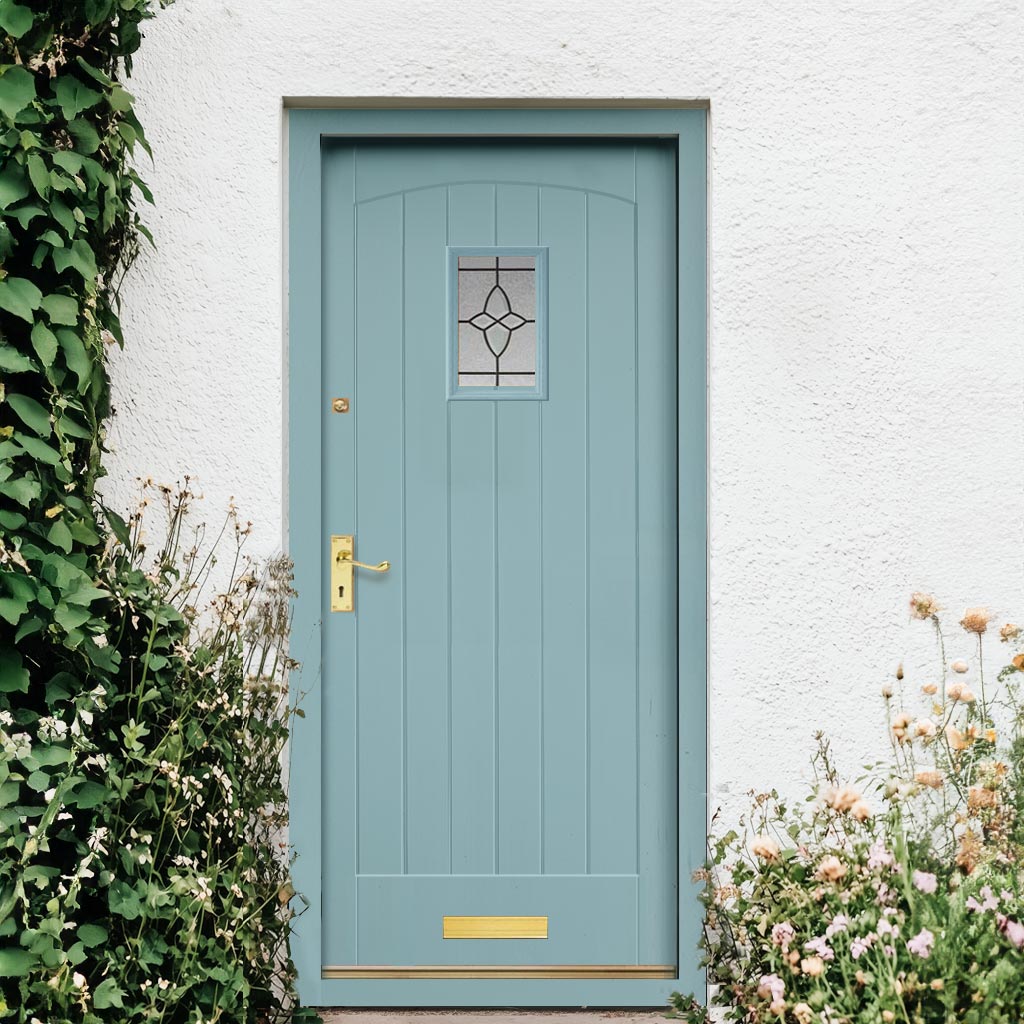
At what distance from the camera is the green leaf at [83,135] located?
2645mm

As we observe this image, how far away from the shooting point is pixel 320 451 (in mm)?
3148

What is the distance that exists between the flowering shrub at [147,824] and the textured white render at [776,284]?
1.50 ft

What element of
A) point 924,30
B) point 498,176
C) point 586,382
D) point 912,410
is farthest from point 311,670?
point 924,30

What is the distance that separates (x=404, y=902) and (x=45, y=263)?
6.52ft

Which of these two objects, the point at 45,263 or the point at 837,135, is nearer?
the point at 45,263

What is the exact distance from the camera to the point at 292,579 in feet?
10.2

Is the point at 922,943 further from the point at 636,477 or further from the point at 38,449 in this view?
the point at 38,449

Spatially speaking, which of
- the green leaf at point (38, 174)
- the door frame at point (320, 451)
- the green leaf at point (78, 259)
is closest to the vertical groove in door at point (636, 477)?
the door frame at point (320, 451)

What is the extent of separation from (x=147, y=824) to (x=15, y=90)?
1761mm

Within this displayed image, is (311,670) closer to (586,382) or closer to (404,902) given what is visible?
(404,902)

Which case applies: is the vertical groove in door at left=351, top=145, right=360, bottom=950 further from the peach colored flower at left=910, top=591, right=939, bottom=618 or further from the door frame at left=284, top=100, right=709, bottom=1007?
the peach colored flower at left=910, top=591, right=939, bottom=618

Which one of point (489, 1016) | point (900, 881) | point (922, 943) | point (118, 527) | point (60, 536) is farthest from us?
point (489, 1016)

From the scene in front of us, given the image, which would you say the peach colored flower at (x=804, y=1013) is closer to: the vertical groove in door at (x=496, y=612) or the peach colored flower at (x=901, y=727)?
the peach colored flower at (x=901, y=727)

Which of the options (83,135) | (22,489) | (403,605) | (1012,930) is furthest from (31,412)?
(1012,930)
